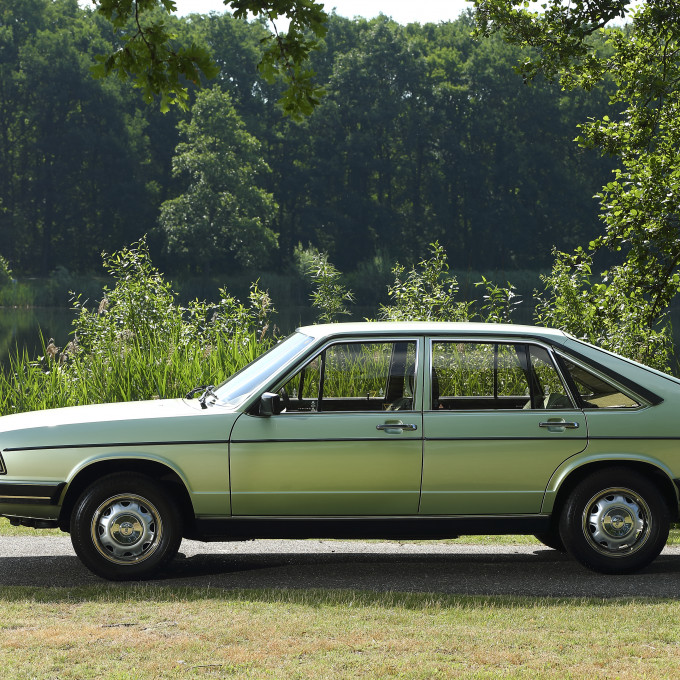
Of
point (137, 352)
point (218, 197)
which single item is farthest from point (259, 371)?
point (218, 197)

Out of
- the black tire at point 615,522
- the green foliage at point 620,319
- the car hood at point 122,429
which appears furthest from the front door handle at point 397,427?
the green foliage at point 620,319

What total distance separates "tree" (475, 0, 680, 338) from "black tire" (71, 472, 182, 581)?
758 cm

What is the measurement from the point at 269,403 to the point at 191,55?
2.39 meters

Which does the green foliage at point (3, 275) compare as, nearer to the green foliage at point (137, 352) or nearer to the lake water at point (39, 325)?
the lake water at point (39, 325)

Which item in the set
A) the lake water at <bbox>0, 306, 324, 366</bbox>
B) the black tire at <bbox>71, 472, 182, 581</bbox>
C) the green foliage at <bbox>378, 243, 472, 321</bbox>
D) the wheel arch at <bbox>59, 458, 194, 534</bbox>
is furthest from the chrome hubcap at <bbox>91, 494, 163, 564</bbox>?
the lake water at <bbox>0, 306, 324, 366</bbox>

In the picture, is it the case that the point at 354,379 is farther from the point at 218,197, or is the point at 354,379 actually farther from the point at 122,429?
the point at 218,197

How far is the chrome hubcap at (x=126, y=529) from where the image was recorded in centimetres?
702

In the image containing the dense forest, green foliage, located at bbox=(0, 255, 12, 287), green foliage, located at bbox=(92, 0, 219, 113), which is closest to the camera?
green foliage, located at bbox=(92, 0, 219, 113)

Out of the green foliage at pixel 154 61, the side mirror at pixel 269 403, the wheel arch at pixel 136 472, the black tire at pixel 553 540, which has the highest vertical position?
the green foliage at pixel 154 61

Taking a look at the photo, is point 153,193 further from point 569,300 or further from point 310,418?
point 310,418

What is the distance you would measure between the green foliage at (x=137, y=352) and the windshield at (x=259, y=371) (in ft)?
20.6

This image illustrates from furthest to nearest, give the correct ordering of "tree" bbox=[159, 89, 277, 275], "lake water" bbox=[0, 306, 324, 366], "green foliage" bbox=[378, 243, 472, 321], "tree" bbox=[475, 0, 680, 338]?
"tree" bbox=[159, 89, 277, 275] → "lake water" bbox=[0, 306, 324, 366] → "green foliage" bbox=[378, 243, 472, 321] → "tree" bbox=[475, 0, 680, 338]

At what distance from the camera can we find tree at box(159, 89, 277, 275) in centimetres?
7231

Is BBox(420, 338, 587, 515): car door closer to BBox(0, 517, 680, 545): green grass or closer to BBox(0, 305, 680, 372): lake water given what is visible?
BBox(0, 517, 680, 545): green grass
